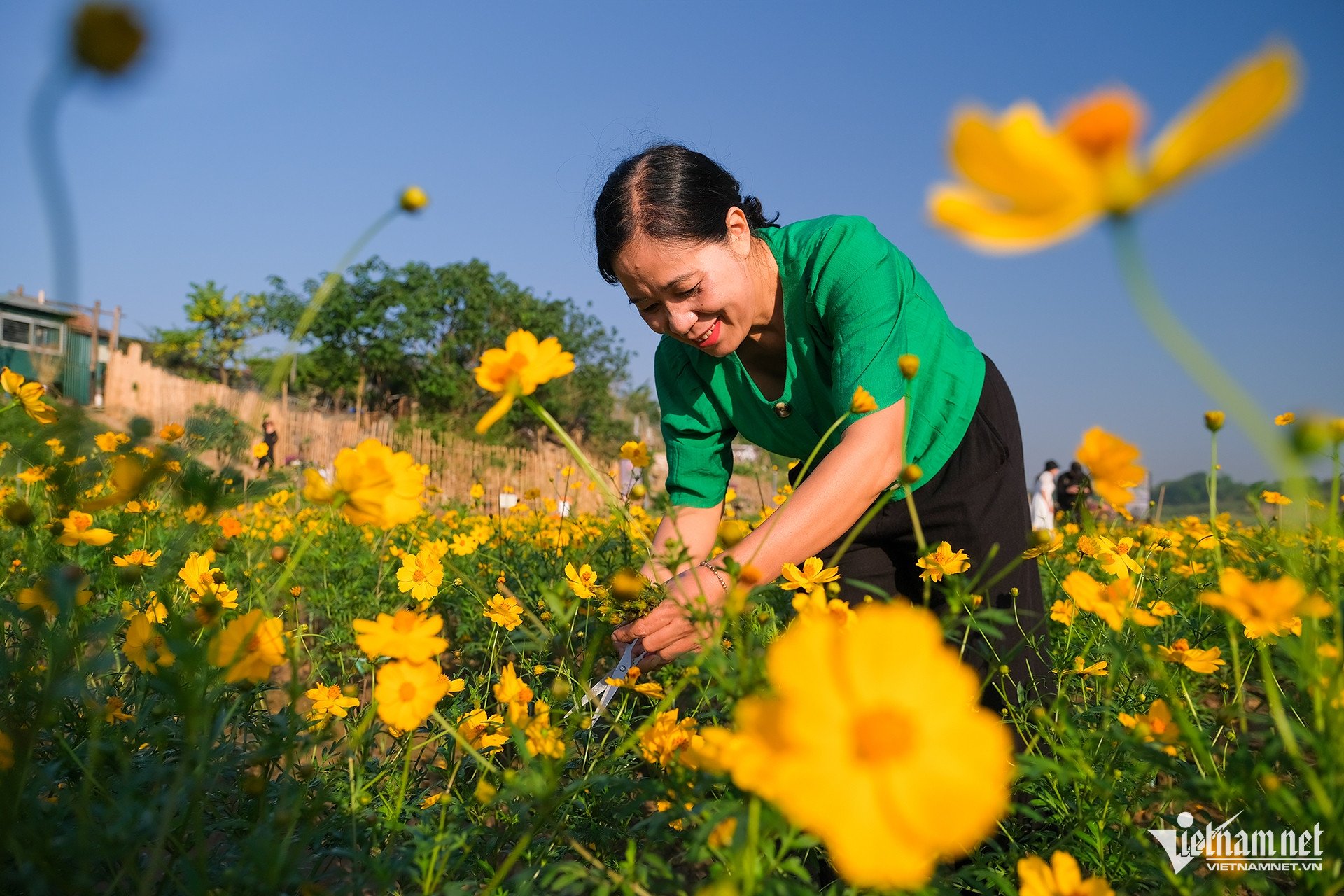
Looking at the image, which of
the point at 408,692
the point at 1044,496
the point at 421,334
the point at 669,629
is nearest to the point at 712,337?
the point at 669,629

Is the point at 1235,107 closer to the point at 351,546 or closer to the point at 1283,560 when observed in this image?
the point at 1283,560

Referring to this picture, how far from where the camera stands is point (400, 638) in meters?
0.86

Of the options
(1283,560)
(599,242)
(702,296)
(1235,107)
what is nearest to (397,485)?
(1235,107)

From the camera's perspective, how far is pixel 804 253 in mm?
1936

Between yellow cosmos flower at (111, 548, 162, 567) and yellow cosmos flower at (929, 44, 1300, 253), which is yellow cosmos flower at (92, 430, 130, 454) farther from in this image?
yellow cosmos flower at (929, 44, 1300, 253)

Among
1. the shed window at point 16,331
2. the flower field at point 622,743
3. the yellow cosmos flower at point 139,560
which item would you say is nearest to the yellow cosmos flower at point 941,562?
the flower field at point 622,743

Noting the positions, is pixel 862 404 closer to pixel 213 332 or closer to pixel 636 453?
pixel 636 453

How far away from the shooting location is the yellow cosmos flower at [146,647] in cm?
100

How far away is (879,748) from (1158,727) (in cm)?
72

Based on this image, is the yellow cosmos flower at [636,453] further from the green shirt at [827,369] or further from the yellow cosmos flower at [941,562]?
the yellow cosmos flower at [941,562]

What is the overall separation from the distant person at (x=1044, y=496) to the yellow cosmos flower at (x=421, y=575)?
25.6ft

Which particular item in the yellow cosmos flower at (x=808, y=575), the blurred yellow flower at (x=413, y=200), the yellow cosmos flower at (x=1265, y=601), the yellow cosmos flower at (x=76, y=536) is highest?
the blurred yellow flower at (x=413, y=200)

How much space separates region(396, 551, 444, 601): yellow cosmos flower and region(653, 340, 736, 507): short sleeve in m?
0.74

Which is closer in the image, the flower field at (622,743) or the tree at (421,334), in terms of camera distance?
the flower field at (622,743)
